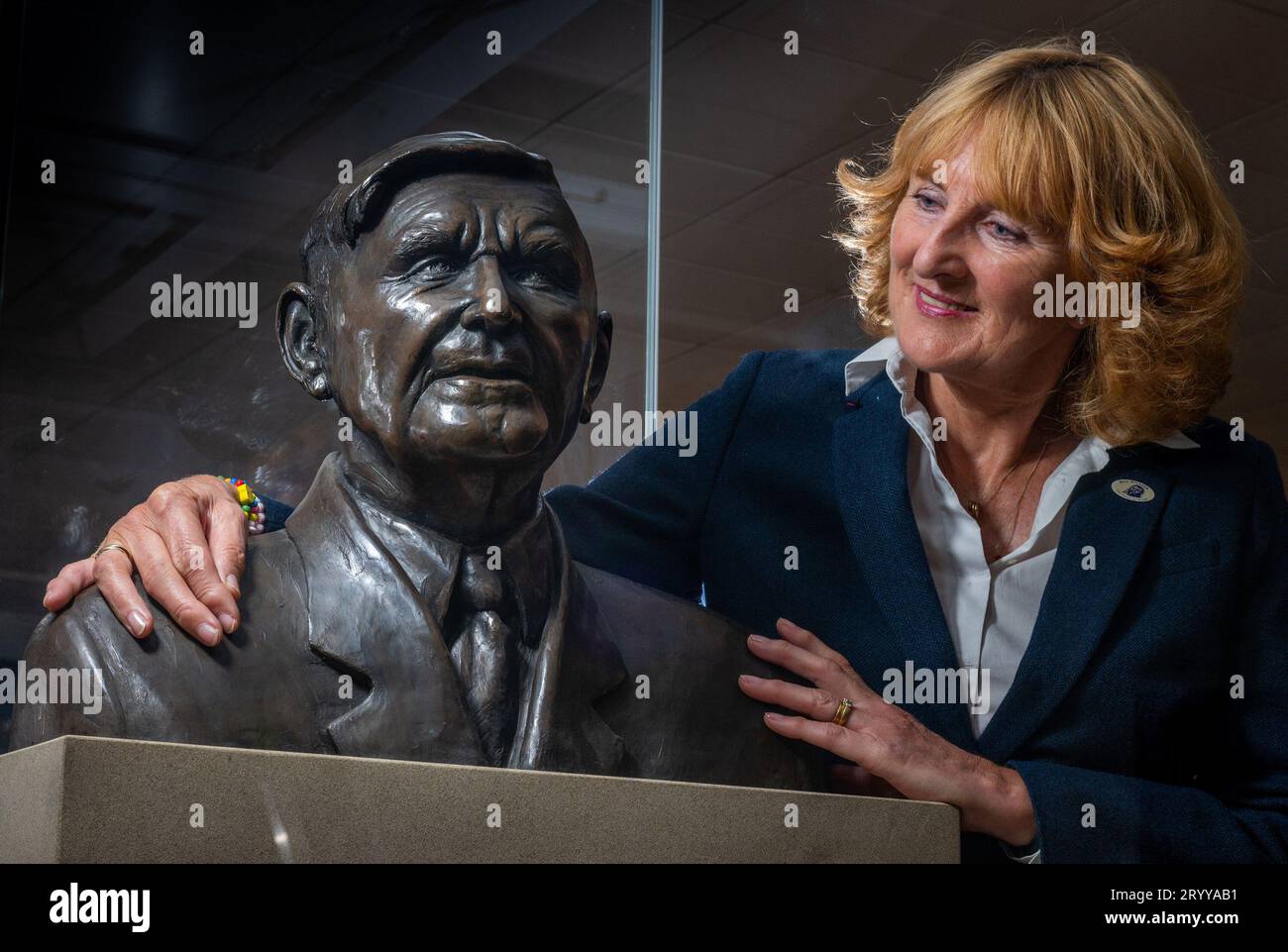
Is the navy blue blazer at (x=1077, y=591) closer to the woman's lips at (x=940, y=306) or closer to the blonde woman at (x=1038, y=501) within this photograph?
the blonde woman at (x=1038, y=501)

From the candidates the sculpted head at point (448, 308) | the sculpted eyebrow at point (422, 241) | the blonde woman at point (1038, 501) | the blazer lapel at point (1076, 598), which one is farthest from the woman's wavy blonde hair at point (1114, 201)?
the sculpted eyebrow at point (422, 241)

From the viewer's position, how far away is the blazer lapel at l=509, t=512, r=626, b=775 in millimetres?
1725

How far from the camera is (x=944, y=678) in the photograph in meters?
2.13

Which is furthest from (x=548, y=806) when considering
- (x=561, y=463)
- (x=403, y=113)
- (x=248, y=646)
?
(x=403, y=113)

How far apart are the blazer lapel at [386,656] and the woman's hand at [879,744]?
40 centimetres

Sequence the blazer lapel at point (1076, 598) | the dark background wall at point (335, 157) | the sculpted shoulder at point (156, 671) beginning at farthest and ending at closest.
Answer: the dark background wall at point (335, 157) < the blazer lapel at point (1076, 598) < the sculpted shoulder at point (156, 671)

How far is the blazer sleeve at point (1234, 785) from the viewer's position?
202 centimetres

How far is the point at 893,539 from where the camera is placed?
218 cm

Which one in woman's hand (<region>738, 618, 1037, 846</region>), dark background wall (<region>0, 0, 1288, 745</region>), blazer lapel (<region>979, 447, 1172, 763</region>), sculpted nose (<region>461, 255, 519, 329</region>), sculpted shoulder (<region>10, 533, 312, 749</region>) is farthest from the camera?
dark background wall (<region>0, 0, 1288, 745</region>)

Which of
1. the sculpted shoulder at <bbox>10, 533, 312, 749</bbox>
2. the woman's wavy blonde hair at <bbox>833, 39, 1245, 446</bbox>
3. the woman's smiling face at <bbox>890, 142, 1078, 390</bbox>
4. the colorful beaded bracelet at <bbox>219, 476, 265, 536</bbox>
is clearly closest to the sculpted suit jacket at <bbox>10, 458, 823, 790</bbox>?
the sculpted shoulder at <bbox>10, 533, 312, 749</bbox>

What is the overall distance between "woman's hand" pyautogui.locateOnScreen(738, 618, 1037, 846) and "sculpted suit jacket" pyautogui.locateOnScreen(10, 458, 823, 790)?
2.0 inches

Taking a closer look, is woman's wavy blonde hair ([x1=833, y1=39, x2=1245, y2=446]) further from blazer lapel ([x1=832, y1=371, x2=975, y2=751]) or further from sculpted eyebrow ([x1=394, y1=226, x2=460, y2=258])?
sculpted eyebrow ([x1=394, y1=226, x2=460, y2=258])

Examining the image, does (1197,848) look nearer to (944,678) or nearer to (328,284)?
(944,678)

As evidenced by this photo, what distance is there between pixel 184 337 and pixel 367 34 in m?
0.66
